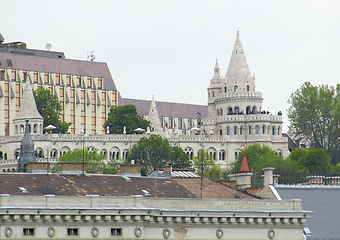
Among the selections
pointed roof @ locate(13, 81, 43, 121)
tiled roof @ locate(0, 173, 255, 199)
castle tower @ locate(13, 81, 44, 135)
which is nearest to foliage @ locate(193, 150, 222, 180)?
castle tower @ locate(13, 81, 44, 135)

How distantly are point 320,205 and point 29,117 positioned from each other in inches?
4496

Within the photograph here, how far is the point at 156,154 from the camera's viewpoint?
174625 mm

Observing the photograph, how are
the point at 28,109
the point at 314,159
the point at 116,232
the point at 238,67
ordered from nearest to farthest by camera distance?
the point at 116,232 → the point at 314,159 → the point at 28,109 → the point at 238,67

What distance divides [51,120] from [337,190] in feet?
411

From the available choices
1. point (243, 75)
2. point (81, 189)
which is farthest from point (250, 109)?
point (81, 189)

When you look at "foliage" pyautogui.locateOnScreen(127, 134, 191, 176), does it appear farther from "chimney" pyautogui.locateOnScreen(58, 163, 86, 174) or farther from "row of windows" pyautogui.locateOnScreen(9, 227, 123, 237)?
"row of windows" pyautogui.locateOnScreen(9, 227, 123, 237)

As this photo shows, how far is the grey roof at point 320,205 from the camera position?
233 feet

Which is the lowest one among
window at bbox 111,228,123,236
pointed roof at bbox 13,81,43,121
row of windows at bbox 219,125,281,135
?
window at bbox 111,228,123,236

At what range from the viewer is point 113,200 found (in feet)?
194

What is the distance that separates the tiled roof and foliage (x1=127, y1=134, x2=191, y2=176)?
101m

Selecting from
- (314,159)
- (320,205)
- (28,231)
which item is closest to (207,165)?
(314,159)

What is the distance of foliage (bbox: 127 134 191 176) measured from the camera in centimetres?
17338

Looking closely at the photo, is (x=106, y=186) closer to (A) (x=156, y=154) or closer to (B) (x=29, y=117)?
(A) (x=156, y=154)

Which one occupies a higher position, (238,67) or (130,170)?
(238,67)
